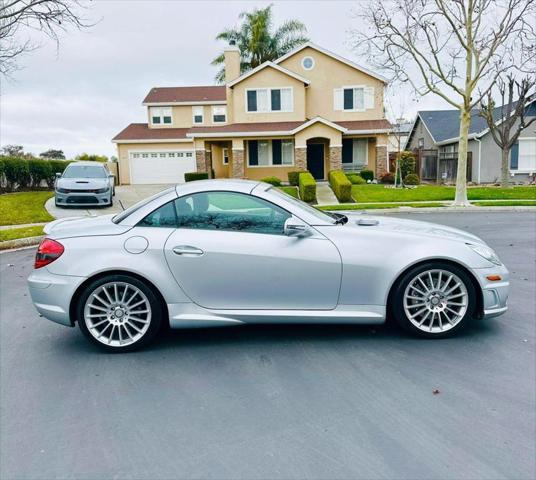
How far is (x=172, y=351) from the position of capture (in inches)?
187

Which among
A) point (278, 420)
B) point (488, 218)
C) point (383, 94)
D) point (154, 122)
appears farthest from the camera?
point (154, 122)

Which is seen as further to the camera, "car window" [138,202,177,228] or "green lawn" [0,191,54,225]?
"green lawn" [0,191,54,225]

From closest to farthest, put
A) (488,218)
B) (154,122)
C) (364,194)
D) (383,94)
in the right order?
(488,218), (364,194), (383,94), (154,122)

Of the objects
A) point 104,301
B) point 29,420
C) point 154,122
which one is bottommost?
point 29,420

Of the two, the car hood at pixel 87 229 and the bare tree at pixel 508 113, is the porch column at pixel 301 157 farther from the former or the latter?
the car hood at pixel 87 229

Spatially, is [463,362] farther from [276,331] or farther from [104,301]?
[104,301]

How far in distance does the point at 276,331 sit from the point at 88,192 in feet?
49.2

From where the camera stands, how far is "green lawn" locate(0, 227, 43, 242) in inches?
480

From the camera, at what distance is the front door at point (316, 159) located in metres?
30.8

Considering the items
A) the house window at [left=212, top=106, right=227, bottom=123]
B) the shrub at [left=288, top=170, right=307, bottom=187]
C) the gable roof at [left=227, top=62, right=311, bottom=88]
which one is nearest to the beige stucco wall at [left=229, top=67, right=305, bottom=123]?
the gable roof at [left=227, top=62, right=311, bottom=88]

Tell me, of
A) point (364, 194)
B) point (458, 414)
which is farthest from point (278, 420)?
point (364, 194)

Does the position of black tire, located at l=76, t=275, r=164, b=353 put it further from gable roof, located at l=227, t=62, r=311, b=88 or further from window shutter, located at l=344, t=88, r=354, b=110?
window shutter, located at l=344, t=88, r=354, b=110

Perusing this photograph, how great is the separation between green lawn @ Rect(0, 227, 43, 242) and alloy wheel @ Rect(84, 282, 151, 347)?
8.56m

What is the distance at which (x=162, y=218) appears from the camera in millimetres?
4828
